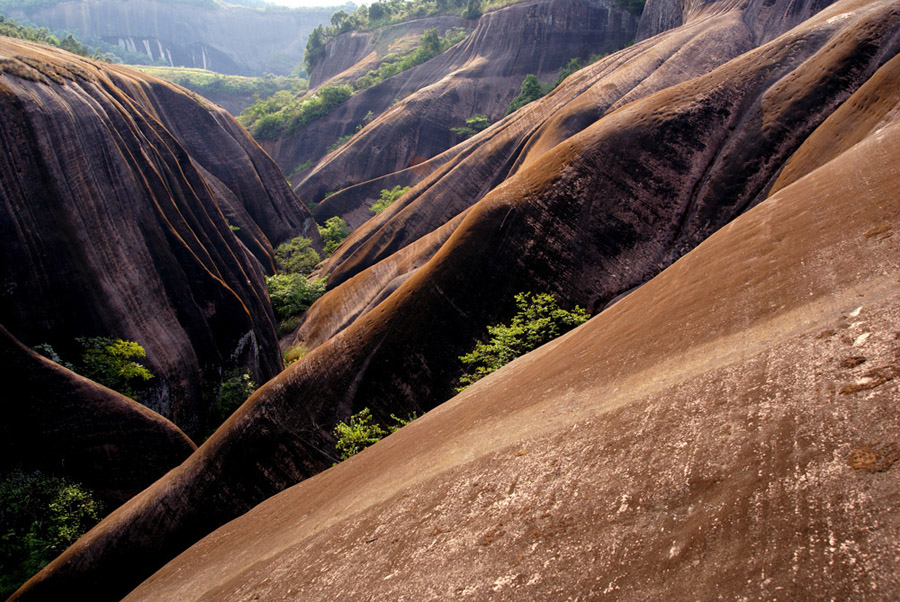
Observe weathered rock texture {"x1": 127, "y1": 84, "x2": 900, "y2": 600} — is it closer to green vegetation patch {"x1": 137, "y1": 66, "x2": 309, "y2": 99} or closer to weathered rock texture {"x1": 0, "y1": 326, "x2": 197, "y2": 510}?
weathered rock texture {"x1": 0, "y1": 326, "x2": 197, "y2": 510}

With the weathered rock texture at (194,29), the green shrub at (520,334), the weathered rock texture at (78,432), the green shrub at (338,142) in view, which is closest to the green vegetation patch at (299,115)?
the green shrub at (338,142)

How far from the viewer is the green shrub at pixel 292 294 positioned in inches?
1048

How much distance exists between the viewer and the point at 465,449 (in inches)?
220

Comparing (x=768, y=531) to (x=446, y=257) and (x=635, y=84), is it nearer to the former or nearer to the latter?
(x=446, y=257)

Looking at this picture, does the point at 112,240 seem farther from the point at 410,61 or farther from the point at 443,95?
the point at 410,61

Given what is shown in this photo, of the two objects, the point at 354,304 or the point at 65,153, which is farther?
the point at 354,304

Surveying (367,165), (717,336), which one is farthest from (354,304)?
(367,165)

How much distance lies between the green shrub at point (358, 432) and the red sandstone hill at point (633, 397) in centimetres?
32

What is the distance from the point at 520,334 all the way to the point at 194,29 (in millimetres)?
179799

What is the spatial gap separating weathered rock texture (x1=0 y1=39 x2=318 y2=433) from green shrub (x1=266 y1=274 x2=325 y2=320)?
2.78 meters

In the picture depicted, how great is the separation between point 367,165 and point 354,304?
1162 inches

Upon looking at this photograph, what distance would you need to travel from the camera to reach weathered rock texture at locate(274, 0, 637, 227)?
48.3 m

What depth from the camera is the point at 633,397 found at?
4.64m

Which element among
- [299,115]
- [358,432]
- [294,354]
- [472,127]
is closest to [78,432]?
[358,432]
